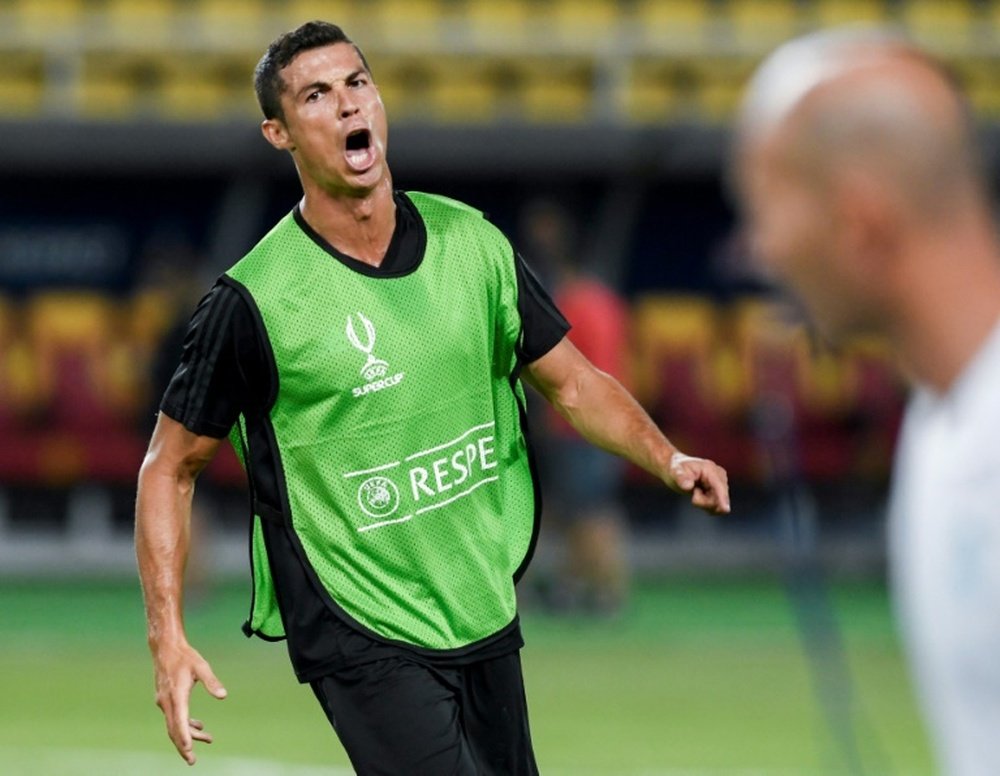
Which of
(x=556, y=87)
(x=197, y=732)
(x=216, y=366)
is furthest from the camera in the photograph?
(x=556, y=87)

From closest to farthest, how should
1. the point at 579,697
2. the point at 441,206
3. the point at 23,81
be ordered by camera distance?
the point at 441,206 → the point at 579,697 → the point at 23,81

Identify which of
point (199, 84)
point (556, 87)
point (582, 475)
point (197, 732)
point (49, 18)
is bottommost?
point (582, 475)

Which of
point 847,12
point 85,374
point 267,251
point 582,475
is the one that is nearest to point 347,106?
point 267,251

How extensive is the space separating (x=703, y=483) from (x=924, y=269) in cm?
261

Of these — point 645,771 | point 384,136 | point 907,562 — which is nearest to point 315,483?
point 384,136

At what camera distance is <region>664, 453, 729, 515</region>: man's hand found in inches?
194

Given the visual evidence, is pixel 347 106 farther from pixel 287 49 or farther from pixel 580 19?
pixel 580 19

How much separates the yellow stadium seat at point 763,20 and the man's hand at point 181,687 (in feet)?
51.8

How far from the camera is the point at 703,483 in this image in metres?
4.99

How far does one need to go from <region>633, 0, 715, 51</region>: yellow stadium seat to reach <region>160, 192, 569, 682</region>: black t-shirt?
14.8 meters

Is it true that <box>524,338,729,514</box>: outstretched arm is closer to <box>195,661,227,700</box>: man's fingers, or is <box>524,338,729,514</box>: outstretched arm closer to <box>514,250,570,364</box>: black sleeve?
<box>514,250,570,364</box>: black sleeve

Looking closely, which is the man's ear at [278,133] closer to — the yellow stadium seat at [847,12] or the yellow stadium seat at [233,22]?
the yellow stadium seat at [233,22]

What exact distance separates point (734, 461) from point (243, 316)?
13674mm

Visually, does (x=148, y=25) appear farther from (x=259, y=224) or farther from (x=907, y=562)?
(x=907, y=562)
